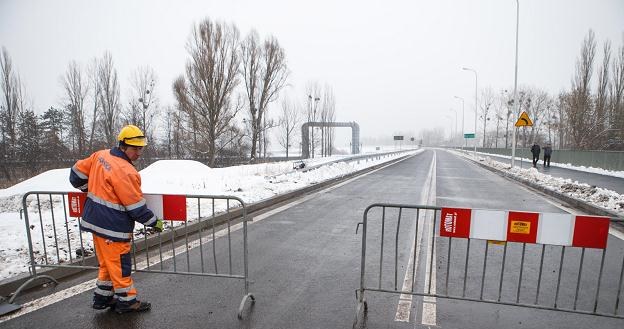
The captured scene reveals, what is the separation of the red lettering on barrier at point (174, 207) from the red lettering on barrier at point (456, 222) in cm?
300

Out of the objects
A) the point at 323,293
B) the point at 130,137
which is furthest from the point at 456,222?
the point at 130,137

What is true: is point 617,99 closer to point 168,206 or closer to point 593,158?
point 593,158

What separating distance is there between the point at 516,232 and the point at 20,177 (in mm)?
35933

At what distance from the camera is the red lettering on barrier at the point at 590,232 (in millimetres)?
3289

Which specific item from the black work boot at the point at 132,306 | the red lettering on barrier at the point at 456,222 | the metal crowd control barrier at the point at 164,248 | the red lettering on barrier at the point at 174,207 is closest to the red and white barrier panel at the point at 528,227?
the red lettering on barrier at the point at 456,222

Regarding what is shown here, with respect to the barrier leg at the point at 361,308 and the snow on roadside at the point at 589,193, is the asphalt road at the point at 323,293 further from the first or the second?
the snow on roadside at the point at 589,193

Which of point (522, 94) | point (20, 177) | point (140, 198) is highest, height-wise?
point (522, 94)

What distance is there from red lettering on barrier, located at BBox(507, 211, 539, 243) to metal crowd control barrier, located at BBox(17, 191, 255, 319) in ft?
9.36

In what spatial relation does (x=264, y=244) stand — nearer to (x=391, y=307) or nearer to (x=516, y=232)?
(x=391, y=307)

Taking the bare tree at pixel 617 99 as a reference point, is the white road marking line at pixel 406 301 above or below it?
below

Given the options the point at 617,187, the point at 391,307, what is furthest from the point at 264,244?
the point at 617,187

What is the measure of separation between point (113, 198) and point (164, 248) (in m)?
2.64

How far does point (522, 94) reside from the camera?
60.9m

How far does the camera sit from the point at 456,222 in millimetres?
3695
